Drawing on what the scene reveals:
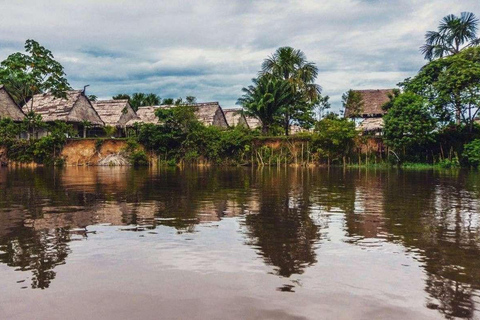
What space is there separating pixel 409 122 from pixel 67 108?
30129 millimetres

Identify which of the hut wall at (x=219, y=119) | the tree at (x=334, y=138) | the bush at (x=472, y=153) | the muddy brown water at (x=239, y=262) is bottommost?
the muddy brown water at (x=239, y=262)

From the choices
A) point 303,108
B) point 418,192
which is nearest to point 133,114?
point 303,108

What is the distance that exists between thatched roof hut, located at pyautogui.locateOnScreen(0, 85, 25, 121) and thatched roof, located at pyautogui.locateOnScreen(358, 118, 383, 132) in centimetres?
3195

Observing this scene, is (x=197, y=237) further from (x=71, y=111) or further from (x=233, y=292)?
(x=71, y=111)

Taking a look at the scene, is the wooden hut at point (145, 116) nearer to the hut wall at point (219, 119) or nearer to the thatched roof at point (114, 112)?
the thatched roof at point (114, 112)

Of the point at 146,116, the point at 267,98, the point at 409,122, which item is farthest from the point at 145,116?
the point at 409,122

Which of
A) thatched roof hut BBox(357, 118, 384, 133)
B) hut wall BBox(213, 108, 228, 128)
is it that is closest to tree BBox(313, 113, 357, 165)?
thatched roof hut BBox(357, 118, 384, 133)

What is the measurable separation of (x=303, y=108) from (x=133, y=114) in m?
19.3

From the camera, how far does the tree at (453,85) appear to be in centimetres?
2862

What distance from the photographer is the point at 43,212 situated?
8.50 meters

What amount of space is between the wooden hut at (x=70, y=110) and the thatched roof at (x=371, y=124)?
84.7 feet

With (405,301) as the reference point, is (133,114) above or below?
above

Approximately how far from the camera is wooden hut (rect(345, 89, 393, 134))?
3966cm

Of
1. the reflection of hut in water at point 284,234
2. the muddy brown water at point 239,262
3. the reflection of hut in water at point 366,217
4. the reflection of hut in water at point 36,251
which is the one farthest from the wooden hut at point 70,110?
the reflection of hut in water at point 36,251
